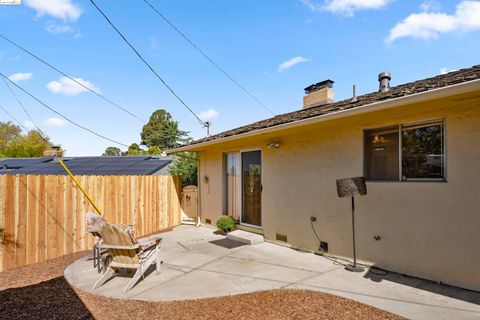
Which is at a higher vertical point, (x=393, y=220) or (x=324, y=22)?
(x=324, y=22)

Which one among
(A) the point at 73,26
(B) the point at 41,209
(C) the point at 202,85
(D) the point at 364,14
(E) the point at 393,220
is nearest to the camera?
Result: (E) the point at 393,220

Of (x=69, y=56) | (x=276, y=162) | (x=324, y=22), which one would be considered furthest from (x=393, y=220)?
(x=69, y=56)

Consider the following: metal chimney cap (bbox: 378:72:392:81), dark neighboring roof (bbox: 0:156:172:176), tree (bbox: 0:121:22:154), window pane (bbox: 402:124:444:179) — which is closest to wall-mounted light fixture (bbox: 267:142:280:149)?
window pane (bbox: 402:124:444:179)

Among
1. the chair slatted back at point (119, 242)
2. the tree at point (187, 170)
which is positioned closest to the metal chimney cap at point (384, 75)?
the tree at point (187, 170)

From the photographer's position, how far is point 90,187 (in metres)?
7.20

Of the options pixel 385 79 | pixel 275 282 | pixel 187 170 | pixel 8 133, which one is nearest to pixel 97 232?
pixel 275 282

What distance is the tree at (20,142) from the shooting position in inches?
1247

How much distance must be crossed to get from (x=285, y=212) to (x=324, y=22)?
6.24 meters

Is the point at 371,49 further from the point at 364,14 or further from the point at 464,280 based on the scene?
the point at 464,280

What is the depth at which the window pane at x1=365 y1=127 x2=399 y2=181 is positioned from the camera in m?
5.02

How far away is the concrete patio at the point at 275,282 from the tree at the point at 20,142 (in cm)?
3394

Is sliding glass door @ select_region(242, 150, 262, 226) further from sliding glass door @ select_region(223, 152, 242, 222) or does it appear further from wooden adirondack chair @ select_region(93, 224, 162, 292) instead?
wooden adirondack chair @ select_region(93, 224, 162, 292)

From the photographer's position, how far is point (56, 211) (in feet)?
20.6

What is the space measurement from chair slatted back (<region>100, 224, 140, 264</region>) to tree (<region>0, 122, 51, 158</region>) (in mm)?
35422
